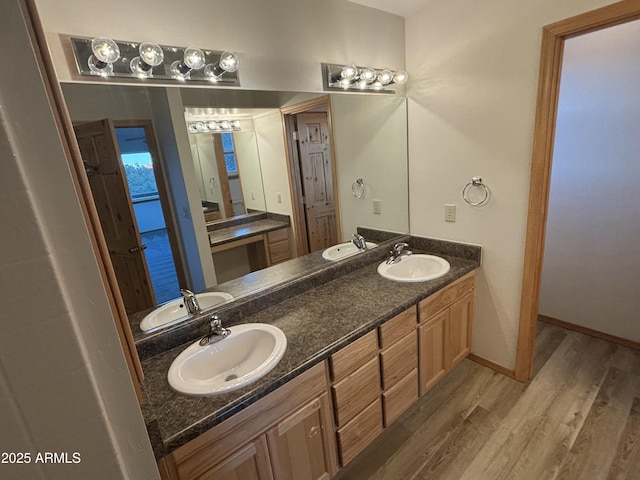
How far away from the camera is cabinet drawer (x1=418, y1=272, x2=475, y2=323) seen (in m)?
1.81

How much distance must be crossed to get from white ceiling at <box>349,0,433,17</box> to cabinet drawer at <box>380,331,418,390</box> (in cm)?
198

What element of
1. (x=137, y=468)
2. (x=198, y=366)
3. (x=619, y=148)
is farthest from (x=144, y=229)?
(x=619, y=148)

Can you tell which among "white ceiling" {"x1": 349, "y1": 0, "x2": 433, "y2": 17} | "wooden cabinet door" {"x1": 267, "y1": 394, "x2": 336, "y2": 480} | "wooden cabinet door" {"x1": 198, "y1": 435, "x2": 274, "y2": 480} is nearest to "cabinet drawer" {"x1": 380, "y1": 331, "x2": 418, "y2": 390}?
"wooden cabinet door" {"x1": 267, "y1": 394, "x2": 336, "y2": 480}

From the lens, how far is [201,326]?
149cm

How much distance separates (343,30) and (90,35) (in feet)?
4.28

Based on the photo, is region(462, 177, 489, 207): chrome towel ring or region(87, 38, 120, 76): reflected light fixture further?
region(462, 177, 489, 207): chrome towel ring

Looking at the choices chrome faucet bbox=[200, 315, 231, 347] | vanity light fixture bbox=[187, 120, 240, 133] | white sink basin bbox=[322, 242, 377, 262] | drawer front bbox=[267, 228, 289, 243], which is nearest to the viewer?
chrome faucet bbox=[200, 315, 231, 347]

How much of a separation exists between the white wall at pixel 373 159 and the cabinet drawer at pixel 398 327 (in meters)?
0.76

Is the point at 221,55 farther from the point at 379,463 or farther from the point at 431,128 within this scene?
the point at 379,463

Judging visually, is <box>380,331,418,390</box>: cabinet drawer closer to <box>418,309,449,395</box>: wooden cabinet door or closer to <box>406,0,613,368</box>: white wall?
<box>418,309,449,395</box>: wooden cabinet door

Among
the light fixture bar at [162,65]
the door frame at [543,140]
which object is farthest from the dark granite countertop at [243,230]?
the door frame at [543,140]

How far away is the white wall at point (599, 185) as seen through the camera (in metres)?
2.07

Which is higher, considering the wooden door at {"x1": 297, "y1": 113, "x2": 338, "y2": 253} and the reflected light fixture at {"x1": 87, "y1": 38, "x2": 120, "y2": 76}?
the reflected light fixture at {"x1": 87, "y1": 38, "x2": 120, "y2": 76}

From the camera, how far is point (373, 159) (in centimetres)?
231
